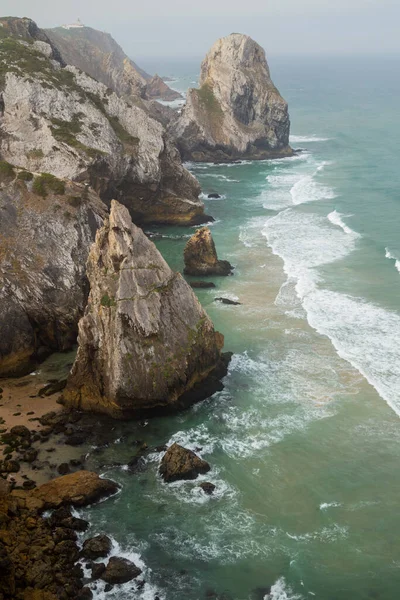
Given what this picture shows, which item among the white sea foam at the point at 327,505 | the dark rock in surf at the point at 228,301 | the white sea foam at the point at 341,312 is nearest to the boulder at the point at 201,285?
the dark rock in surf at the point at 228,301

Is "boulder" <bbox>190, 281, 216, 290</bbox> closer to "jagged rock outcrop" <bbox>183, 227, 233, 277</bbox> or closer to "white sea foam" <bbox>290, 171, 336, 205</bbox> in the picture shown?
"jagged rock outcrop" <bbox>183, 227, 233, 277</bbox>

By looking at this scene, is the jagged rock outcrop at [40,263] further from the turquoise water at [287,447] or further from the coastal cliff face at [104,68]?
the coastal cliff face at [104,68]

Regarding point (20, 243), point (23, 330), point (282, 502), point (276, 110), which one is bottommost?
point (282, 502)

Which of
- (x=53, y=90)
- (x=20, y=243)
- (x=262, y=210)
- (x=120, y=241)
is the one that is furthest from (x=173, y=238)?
(x=120, y=241)

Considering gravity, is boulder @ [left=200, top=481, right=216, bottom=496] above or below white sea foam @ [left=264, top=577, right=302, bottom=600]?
above

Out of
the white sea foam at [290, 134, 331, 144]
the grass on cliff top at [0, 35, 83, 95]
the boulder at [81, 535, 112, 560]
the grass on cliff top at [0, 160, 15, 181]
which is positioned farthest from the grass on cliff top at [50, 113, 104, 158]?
the white sea foam at [290, 134, 331, 144]

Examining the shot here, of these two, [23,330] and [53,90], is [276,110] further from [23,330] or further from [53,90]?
[23,330]

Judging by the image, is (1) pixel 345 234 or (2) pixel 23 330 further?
(1) pixel 345 234
